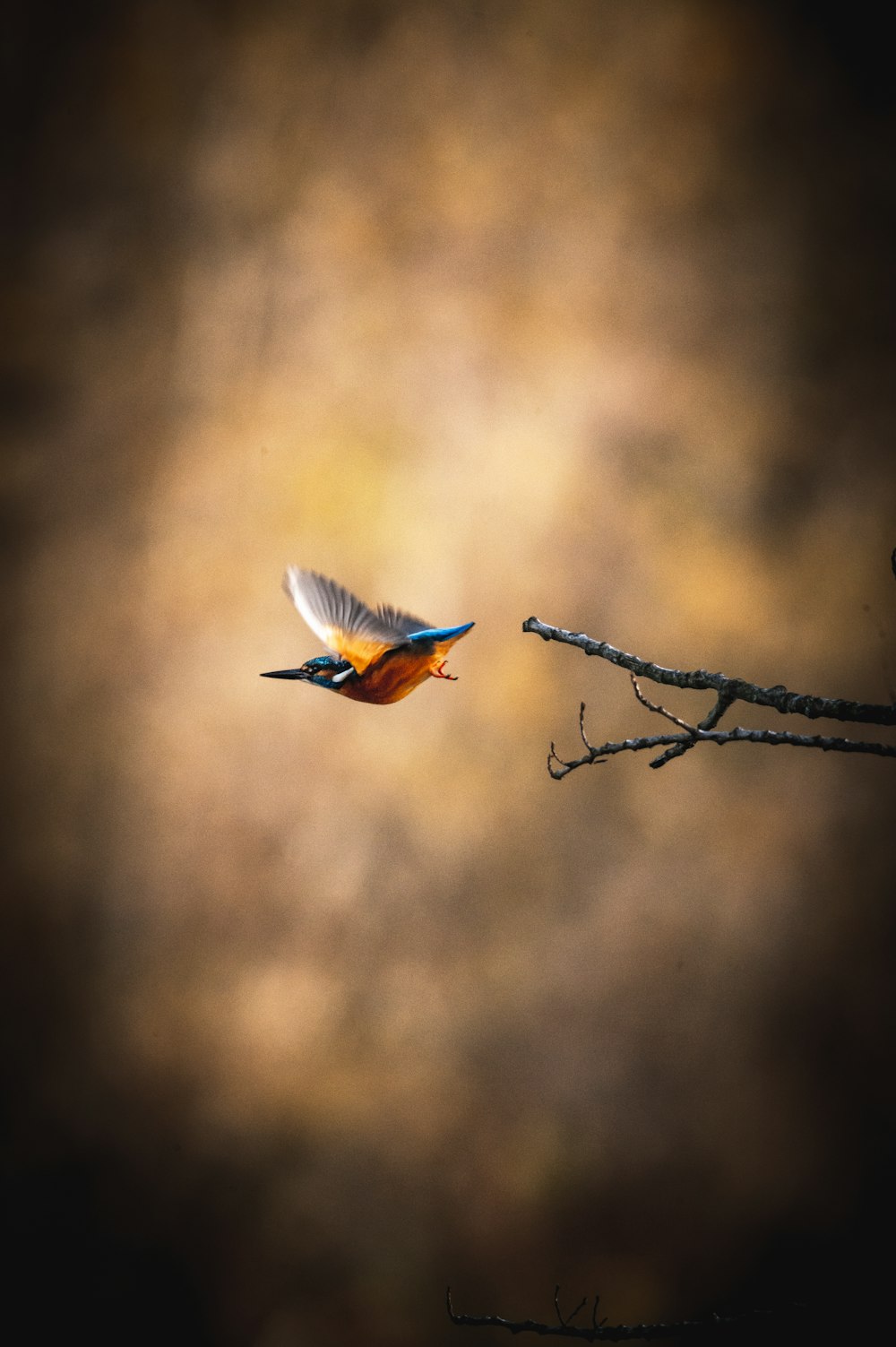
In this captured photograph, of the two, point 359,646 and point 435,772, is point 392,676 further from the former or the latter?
point 435,772

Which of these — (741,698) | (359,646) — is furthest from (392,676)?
(741,698)

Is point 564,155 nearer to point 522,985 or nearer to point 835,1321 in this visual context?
point 522,985

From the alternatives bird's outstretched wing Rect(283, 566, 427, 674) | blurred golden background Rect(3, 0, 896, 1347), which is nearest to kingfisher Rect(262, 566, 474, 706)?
bird's outstretched wing Rect(283, 566, 427, 674)

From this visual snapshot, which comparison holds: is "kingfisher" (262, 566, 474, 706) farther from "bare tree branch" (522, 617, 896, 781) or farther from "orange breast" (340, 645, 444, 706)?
"bare tree branch" (522, 617, 896, 781)

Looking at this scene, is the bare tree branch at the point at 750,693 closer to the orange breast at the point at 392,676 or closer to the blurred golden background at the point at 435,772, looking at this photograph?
the orange breast at the point at 392,676

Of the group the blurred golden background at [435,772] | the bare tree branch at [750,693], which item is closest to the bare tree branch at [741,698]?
the bare tree branch at [750,693]

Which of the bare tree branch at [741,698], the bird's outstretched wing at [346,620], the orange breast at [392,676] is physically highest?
the bird's outstretched wing at [346,620]

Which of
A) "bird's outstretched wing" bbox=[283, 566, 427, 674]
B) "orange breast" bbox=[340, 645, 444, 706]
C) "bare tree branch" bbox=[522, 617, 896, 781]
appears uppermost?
"bird's outstretched wing" bbox=[283, 566, 427, 674]
